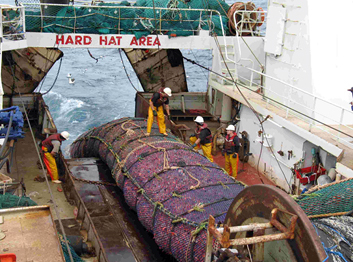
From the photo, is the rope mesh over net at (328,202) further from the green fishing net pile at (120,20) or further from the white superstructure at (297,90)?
the green fishing net pile at (120,20)

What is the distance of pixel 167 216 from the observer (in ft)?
22.0

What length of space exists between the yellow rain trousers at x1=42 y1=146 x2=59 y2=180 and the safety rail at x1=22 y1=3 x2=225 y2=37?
4.39 meters

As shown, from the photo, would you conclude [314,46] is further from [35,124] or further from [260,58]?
[35,124]

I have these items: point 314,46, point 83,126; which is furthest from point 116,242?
point 83,126

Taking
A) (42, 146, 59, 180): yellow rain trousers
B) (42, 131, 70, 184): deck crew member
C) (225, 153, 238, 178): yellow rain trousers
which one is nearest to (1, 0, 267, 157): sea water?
(42, 146, 59, 180): yellow rain trousers

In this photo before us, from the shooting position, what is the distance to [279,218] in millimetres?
3469

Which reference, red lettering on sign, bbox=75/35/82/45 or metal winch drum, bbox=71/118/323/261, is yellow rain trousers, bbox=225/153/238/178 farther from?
red lettering on sign, bbox=75/35/82/45

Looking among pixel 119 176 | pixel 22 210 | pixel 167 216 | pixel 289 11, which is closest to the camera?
pixel 22 210

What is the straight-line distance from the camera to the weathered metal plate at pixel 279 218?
126 inches

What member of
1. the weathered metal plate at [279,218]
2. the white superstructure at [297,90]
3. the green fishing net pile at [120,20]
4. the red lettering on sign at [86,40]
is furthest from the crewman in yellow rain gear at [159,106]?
the weathered metal plate at [279,218]

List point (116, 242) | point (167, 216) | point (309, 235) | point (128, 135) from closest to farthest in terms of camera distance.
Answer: point (309, 235) → point (167, 216) → point (116, 242) → point (128, 135)

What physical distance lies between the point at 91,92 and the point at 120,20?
48.6 ft

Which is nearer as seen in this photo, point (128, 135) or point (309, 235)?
point (309, 235)

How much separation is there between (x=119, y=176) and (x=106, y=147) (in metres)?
1.50
